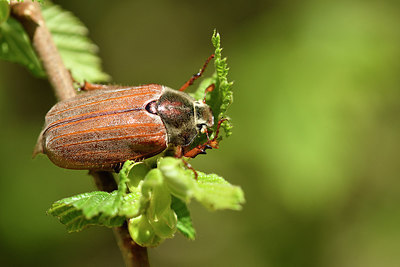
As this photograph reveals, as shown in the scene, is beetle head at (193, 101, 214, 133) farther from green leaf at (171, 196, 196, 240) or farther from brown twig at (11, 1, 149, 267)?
brown twig at (11, 1, 149, 267)

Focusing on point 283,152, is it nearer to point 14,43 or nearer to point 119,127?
point 119,127

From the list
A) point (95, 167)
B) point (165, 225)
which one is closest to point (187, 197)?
point (165, 225)

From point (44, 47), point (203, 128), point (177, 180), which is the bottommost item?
point (177, 180)

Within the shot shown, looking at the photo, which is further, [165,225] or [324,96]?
[324,96]

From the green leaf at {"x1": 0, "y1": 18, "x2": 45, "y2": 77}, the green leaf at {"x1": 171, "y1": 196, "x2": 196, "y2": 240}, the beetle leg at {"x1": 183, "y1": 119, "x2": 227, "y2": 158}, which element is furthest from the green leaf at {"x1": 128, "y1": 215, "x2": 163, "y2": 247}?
the green leaf at {"x1": 0, "y1": 18, "x2": 45, "y2": 77}

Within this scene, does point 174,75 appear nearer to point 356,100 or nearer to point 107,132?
point 356,100

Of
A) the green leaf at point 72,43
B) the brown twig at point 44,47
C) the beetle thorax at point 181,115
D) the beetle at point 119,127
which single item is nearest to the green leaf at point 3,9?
the brown twig at point 44,47

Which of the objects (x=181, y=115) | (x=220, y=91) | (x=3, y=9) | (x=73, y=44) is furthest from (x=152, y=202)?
(x=73, y=44)
